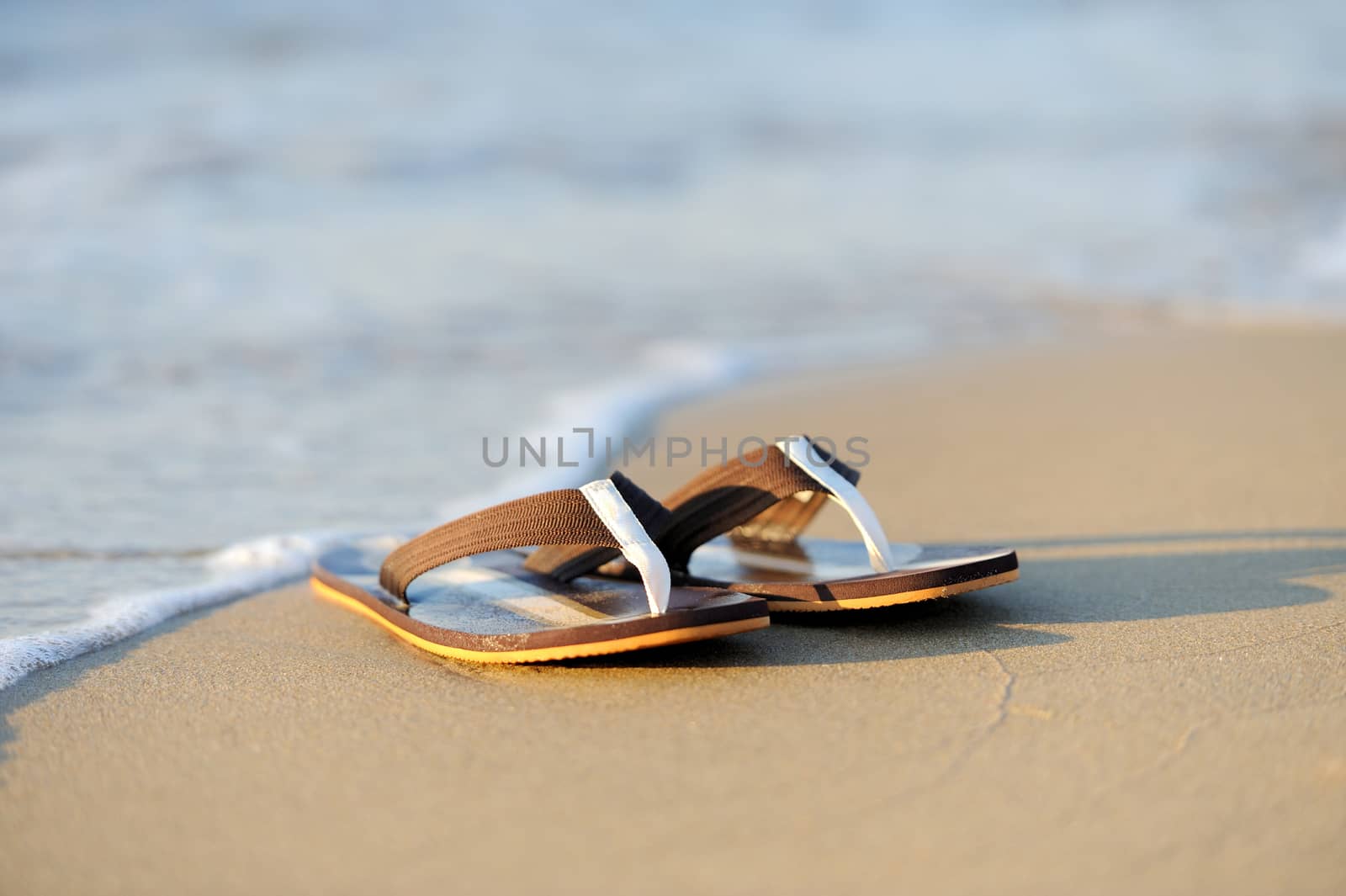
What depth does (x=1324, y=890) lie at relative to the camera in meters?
1.26

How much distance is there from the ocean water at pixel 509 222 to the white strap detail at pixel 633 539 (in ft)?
3.29

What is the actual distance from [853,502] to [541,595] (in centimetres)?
61

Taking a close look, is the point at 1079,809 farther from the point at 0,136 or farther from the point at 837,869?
the point at 0,136

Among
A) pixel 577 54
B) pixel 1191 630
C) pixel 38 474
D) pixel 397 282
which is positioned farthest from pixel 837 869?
pixel 577 54

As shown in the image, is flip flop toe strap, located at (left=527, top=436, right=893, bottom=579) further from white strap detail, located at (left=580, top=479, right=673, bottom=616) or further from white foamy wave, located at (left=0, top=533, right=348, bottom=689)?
white foamy wave, located at (left=0, top=533, right=348, bottom=689)

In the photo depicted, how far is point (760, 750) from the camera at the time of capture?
1.63 meters

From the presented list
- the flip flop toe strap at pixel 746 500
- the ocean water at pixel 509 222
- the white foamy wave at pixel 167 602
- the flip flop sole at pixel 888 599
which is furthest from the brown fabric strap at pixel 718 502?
the ocean water at pixel 509 222

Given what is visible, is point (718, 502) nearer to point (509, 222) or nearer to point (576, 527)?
point (576, 527)

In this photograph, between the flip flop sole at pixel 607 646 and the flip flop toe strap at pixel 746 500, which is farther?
the flip flop toe strap at pixel 746 500

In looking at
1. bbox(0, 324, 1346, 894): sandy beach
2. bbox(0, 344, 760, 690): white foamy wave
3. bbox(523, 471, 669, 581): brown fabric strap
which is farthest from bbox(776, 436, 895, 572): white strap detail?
bbox(0, 344, 760, 690): white foamy wave

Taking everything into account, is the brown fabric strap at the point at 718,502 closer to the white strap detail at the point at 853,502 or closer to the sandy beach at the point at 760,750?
the white strap detail at the point at 853,502

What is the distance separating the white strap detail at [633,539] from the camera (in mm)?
→ 1919

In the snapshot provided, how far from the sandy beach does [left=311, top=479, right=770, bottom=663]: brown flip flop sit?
0.21ft

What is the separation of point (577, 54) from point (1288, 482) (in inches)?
555
